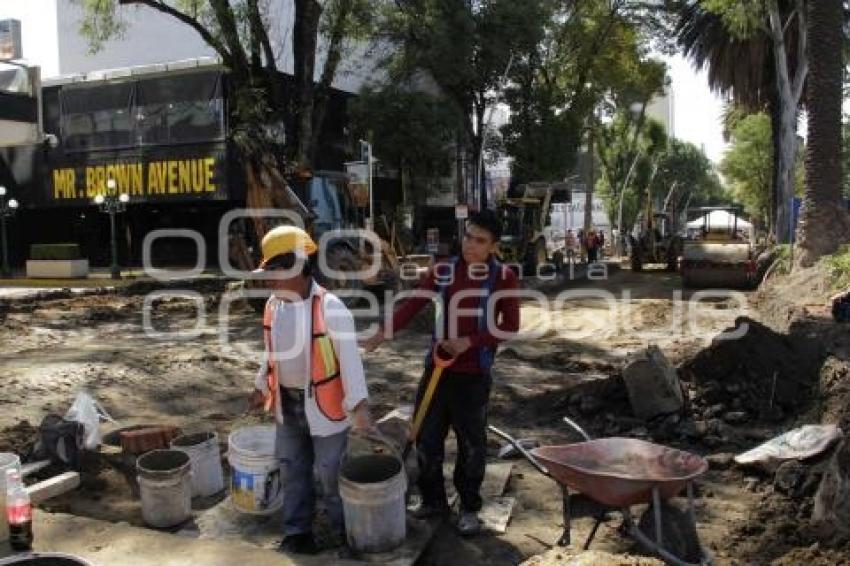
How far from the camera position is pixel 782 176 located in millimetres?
23500

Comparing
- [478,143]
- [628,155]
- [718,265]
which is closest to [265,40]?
[718,265]

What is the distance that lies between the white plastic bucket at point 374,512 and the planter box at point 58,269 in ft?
76.0

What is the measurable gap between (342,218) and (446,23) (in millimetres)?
13401

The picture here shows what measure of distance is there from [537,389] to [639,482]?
5.40 metres

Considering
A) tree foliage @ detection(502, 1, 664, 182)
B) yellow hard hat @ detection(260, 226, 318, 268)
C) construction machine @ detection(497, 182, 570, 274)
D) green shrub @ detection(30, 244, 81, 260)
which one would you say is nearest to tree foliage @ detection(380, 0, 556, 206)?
tree foliage @ detection(502, 1, 664, 182)

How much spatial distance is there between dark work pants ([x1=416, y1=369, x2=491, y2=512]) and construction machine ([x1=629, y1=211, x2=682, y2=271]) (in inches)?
1016

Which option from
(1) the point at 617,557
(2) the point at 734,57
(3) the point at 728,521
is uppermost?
(2) the point at 734,57

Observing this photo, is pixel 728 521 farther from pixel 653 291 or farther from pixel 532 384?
pixel 653 291

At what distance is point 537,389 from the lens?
927cm

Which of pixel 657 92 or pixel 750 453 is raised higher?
pixel 657 92

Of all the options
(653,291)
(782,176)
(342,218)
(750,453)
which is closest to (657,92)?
(782,176)

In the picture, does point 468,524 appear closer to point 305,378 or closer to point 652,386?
point 305,378

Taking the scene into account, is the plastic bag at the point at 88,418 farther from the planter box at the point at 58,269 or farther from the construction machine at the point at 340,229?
the planter box at the point at 58,269

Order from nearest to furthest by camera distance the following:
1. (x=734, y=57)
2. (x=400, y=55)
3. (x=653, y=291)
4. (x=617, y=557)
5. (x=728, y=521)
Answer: (x=617, y=557) < (x=728, y=521) < (x=653, y=291) < (x=734, y=57) < (x=400, y=55)
